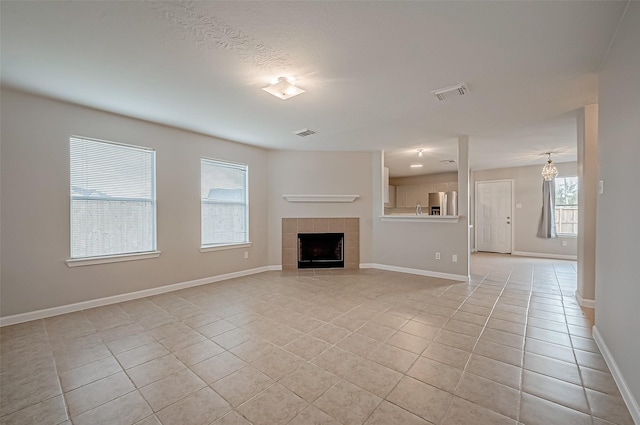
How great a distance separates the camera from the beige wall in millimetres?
6691

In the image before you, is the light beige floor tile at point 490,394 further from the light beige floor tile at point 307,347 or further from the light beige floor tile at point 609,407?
the light beige floor tile at point 307,347

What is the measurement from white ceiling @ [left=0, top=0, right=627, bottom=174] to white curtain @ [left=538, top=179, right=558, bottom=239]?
3869 mm

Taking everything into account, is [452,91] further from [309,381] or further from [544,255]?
[544,255]

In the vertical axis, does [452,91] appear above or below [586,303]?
above

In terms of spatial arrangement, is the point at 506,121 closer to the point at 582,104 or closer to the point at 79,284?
the point at 582,104

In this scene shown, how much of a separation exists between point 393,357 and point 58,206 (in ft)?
12.4

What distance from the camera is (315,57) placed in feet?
7.13

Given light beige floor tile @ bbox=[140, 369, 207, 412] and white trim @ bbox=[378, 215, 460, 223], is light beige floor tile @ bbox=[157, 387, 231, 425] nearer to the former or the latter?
light beige floor tile @ bbox=[140, 369, 207, 412]

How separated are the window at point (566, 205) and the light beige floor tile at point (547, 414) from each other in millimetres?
6920

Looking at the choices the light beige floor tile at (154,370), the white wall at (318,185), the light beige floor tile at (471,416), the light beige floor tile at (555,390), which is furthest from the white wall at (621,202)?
the white wall at (318,185)

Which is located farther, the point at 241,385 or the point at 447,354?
the point at 447,354

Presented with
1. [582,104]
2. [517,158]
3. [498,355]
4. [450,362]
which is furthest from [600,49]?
[517,158]

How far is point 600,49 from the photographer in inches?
80.4

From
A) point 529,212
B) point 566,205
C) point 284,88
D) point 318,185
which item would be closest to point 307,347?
point 284,88
